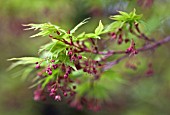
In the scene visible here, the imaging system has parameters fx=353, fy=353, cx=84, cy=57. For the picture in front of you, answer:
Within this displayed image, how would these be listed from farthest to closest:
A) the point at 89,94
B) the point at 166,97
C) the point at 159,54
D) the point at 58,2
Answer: the point at 166,97, the point at 159,54, the point at 58,2, the point at 89,94

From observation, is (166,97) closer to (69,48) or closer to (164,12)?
(164,12)

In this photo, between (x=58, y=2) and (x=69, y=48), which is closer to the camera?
(x=69, y=48)

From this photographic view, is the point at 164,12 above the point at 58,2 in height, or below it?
below

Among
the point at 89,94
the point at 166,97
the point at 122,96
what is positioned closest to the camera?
the point at 89,94

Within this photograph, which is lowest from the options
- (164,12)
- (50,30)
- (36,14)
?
(50,30)

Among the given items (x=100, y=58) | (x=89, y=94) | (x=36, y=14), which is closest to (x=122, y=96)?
(x=36, y=14)

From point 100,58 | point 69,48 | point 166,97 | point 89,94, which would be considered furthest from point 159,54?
point 69,48
